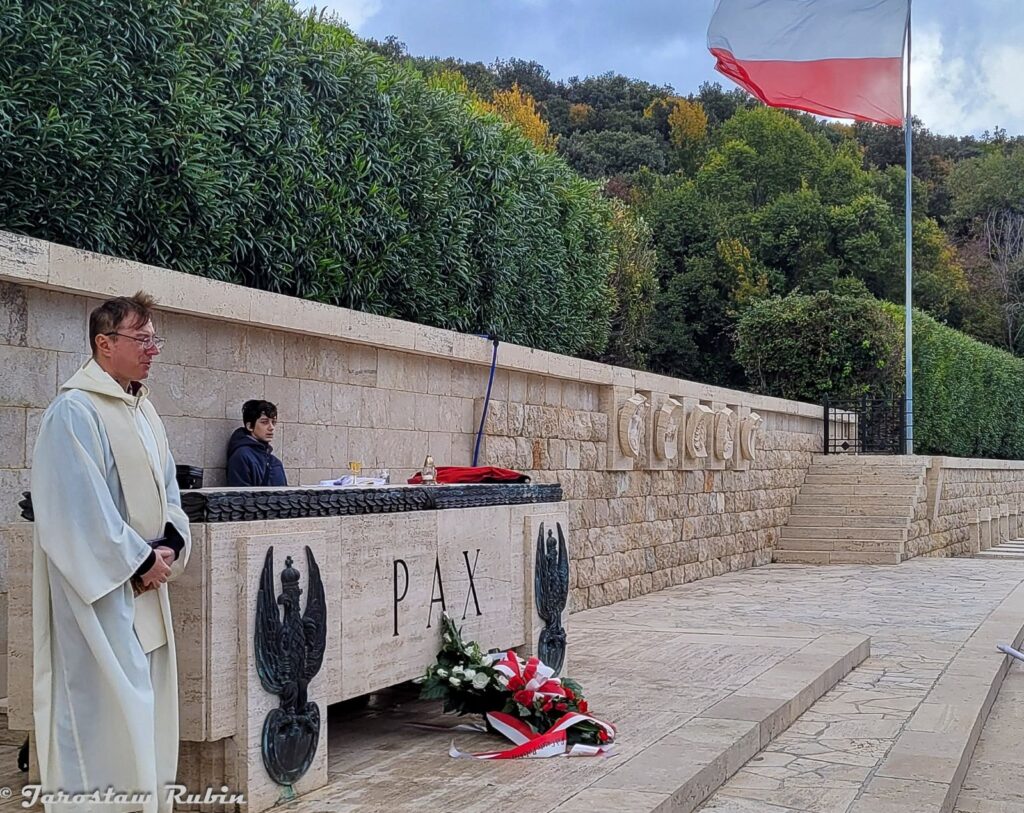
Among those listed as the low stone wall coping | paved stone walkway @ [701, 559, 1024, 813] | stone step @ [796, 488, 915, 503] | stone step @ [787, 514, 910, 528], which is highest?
the low stone wall coping

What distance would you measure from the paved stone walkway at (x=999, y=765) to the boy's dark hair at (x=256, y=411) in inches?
164

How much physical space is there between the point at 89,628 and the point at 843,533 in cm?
1608

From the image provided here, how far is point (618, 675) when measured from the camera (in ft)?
23.4

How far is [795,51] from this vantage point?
56.5 feet

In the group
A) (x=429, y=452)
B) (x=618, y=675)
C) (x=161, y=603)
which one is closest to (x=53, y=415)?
(x=161, y=603)

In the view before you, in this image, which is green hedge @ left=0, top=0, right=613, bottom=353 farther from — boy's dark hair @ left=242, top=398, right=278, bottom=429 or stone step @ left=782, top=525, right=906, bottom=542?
stone step @ left=782, top=525, right=906, bottom=542

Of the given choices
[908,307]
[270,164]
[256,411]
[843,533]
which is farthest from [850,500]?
[256,411]

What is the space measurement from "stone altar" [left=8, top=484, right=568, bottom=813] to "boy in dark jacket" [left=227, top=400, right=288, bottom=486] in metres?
1.32

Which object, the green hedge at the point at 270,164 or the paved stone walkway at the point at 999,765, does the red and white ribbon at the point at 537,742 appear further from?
the green hedge at the point at 270,164

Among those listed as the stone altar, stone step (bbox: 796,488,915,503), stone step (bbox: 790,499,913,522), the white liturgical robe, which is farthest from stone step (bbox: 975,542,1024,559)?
the white liturgical robe

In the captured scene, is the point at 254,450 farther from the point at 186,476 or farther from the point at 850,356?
the point at 850,356

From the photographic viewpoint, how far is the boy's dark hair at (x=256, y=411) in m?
6.65

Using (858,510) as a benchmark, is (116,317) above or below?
above

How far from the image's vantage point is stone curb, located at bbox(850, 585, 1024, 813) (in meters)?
5.04
